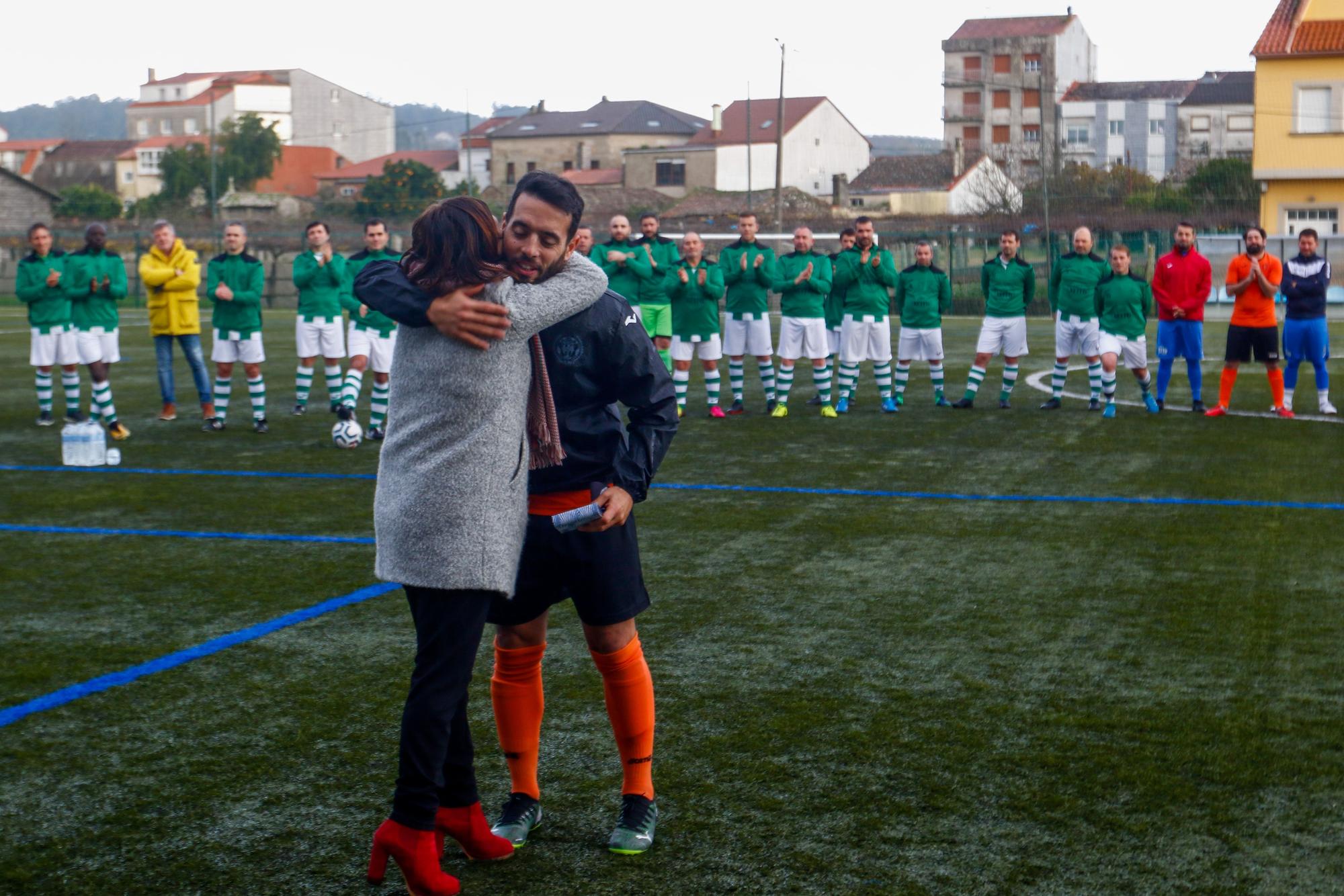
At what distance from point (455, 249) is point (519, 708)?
4.34 feet

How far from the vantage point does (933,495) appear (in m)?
9.72

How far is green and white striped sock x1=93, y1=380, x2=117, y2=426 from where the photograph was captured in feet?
42.3

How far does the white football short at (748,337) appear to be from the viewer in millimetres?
15023

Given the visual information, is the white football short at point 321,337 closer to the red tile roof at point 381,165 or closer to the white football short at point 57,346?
the white football short at point 57,346

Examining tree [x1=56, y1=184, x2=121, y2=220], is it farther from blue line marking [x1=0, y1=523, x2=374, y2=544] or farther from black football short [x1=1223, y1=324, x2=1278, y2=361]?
blue line marking [x1=0, y1=523, x2=374, y2=544]

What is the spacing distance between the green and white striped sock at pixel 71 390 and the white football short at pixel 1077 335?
968 cm

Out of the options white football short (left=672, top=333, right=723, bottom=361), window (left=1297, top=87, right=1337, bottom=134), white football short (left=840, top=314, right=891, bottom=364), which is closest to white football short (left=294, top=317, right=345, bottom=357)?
white football short (left=672, top=333, right=723, bottom=361)

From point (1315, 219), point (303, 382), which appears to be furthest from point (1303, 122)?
point (303, 382)

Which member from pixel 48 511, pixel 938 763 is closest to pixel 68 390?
pixel 48 511

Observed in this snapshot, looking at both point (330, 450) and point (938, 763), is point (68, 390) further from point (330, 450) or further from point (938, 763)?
point (938, 763)

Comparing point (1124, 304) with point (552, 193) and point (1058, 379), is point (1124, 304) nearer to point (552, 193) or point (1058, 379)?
point (1058, 379)

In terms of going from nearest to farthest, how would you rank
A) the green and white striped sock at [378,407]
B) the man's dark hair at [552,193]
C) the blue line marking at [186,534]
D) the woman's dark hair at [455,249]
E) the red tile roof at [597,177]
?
1. the woman's dark hair at [455,249]
2. the man's dark hair at [552,193]
3. the blue line marking at [186,534]
4. the green and white striped sock at [378,407]
5. the red tile roof at [597,177]

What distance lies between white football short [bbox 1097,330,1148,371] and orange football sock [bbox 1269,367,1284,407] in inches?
46.3

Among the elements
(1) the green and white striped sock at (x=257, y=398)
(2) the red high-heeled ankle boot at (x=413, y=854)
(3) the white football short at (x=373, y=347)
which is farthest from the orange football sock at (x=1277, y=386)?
(2) the red high-heeled ankle boot at (x=413, y=854)
